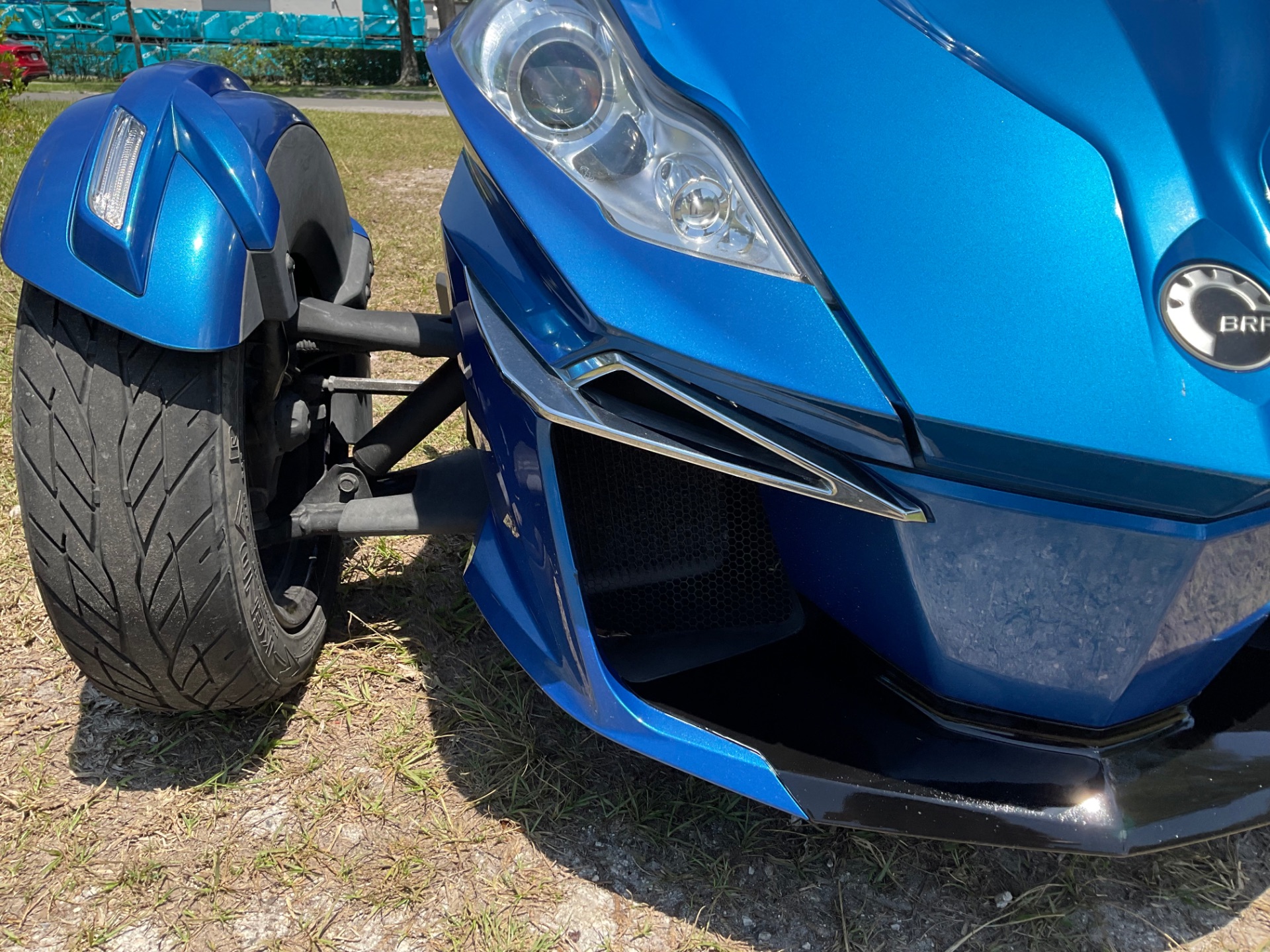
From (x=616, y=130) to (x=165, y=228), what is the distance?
0.63 meters

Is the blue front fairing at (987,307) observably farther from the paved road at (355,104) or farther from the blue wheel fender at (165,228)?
the paved road at (355,104)

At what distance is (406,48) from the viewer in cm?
2431

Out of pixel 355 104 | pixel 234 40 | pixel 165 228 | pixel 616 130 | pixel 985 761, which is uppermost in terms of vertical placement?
pixel 616 130

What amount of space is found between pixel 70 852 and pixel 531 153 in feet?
4.02

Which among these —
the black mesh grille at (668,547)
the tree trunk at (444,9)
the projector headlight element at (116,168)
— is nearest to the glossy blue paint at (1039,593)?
the black mesh grille at (668,547)

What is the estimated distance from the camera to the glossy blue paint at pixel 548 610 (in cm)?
118

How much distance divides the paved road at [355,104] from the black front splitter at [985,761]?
14.3m

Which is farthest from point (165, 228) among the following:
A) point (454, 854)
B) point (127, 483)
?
point (454, 854)

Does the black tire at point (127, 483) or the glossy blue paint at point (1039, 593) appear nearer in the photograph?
the glossy blue paint at point (1039, 593)

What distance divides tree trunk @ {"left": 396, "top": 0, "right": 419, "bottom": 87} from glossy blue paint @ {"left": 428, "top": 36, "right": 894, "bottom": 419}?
25.7 m

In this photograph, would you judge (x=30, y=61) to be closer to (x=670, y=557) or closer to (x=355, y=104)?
(x=355, y=104)

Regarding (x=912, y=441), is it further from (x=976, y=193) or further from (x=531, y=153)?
(x=531, y=153)

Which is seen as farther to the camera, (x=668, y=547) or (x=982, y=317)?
Answer: (x=668, y=547)

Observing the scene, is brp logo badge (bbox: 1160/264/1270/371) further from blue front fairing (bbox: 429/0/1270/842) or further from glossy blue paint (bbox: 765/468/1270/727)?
glossy blue paint (bbox: 765/468/1270/727)
